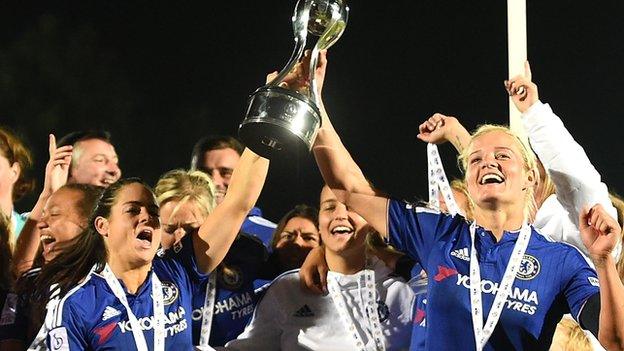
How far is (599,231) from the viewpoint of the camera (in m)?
2.12

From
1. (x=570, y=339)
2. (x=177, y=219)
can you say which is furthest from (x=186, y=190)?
(x=570, y=339)

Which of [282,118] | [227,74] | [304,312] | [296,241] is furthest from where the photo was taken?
[227,74]

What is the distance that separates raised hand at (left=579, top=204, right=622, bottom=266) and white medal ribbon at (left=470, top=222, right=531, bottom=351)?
0.37 m

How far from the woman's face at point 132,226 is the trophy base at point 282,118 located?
43cm

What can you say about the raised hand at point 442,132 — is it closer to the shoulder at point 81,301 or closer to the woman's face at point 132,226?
the woman's face at point 132,226

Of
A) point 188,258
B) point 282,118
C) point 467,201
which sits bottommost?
point 188,258

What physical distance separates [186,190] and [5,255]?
57cm

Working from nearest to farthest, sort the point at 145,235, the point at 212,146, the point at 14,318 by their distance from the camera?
the point at 145,235 < the point at 14,318 < the point at 212,146

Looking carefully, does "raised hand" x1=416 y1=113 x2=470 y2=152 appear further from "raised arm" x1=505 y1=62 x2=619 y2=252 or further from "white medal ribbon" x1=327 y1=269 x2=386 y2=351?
"white medal ribbon" x1=327 y1=269 x2=386 y2=351

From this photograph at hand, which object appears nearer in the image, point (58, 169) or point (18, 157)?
point (58, 169)

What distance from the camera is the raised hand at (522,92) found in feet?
9.17

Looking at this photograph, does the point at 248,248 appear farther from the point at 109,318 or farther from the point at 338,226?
the point at 109,318

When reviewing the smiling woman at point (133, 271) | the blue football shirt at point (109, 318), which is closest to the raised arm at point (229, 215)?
the smiling woman at point (133, 271)

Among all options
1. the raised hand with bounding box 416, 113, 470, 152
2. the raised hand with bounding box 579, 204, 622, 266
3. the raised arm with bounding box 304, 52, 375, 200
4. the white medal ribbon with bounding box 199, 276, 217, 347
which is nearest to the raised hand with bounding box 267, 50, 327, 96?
the raised arm with bounding box 304, 52, 375, 200
